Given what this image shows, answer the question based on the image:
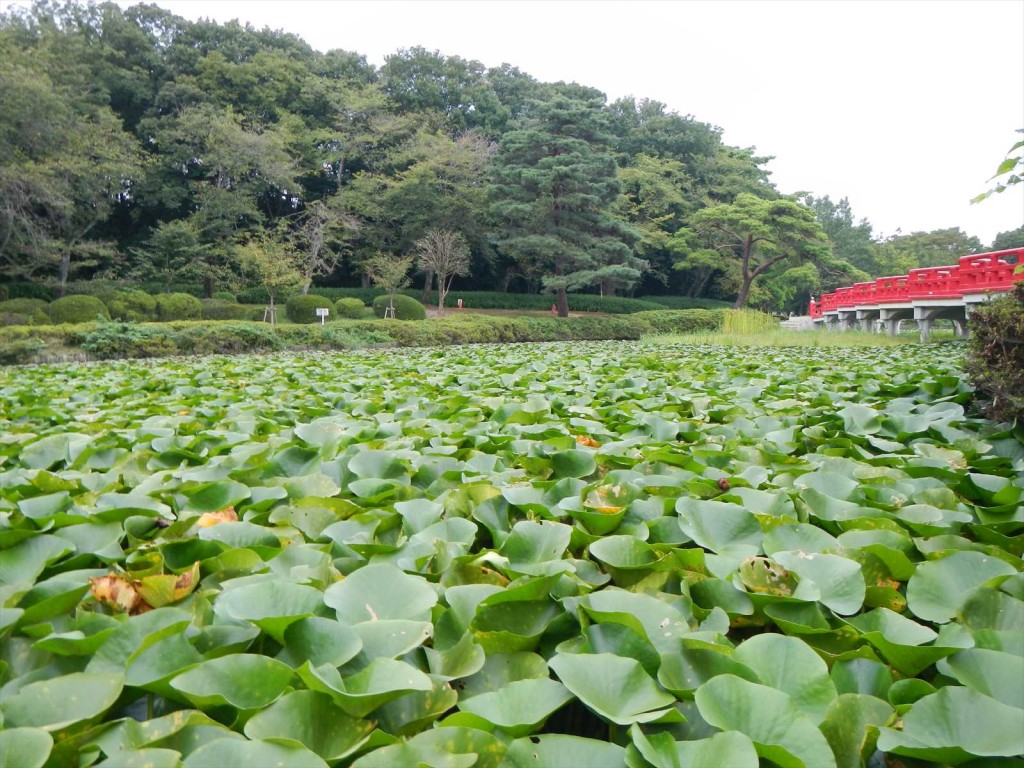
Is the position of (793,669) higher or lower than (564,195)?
lower

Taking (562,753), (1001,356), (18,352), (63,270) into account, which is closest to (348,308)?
(63,270)

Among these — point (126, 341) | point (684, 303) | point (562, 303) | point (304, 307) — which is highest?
point (684, 303)

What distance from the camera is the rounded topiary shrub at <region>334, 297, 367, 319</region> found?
19844mm

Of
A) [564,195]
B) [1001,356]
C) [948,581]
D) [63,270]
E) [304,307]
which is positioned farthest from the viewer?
[564,195]

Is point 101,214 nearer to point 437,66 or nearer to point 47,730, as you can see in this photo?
point 437,66

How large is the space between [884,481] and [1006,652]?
0.95m

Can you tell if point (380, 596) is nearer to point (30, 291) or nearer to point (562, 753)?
point (562, 753)

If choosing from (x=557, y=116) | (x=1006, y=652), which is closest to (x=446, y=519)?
(x=1006, y=652)

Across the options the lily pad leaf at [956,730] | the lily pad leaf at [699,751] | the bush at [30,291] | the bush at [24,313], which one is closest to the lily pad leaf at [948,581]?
the lily pad leaf at [956,730]

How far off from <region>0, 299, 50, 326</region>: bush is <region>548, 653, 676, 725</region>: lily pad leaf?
54.4 feet

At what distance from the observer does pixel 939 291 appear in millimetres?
11305

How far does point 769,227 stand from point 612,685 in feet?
76.6

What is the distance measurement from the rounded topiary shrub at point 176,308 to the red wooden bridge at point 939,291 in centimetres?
1650

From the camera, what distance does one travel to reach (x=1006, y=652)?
0.91 metres
